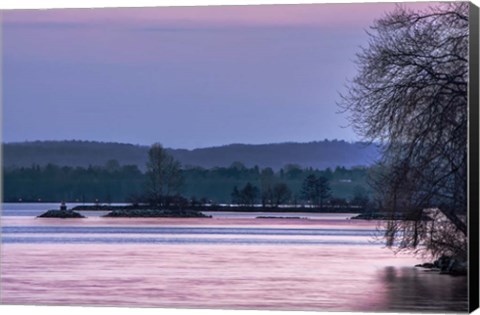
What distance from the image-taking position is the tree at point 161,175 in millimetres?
19562

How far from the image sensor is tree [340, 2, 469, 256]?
18.8m

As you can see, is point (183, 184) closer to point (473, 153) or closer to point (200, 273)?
point (200, 273)

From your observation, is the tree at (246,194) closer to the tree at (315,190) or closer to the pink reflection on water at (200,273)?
the pink reflection on water at (200,273)

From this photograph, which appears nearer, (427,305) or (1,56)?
(427,305)

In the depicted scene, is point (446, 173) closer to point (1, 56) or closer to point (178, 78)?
point (178, 78)

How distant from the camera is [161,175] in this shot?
64.3ft

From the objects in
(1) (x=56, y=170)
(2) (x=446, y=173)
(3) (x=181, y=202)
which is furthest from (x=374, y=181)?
(1) (x=56, y=170)

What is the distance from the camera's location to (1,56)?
20.1 m

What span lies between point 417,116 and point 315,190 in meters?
1.40

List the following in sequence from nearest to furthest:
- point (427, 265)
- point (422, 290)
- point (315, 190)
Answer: point (422, 290)
point (427, 265)
point (315, 190)

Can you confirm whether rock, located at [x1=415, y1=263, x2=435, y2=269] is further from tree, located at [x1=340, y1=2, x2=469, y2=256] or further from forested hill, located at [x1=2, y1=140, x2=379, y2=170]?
forested hill, located at [x1=2, y1=140, x2=379, y2=170]

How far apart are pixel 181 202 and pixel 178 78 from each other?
139 cm

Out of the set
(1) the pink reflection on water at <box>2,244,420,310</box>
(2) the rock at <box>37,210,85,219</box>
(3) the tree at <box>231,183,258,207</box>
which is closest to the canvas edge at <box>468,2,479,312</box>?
(1) the pink reflection on water at <box>2,244,420,310</box>

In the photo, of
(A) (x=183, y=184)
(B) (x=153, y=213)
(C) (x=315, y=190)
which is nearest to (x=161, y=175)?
(A) (x=183, y=184)
